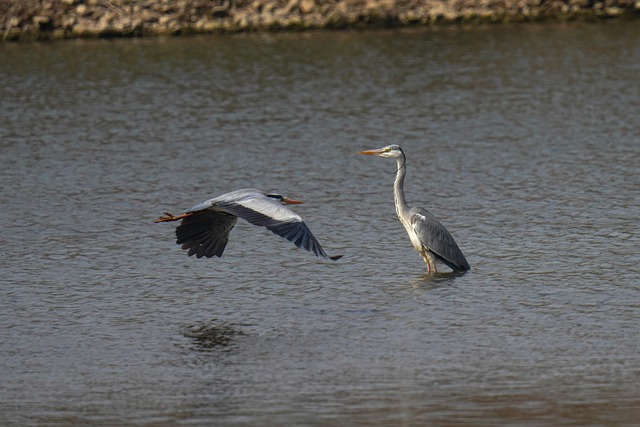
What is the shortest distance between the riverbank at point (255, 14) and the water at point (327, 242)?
3.37 meters

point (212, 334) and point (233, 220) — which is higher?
point (233, 220)

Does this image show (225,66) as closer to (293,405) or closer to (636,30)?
(636,30)

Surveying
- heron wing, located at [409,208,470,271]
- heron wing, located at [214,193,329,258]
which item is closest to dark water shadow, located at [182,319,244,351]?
heron wing, located at [214,193,329,258]

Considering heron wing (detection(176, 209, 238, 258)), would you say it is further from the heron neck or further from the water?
the heron neck

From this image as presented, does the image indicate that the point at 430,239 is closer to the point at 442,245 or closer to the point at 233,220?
the point at 442,245

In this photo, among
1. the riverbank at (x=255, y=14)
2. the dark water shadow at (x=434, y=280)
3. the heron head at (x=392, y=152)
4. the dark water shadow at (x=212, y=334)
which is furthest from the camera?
the riverbank at (x=255, y=14)

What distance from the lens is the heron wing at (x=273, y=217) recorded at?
32.1 ft

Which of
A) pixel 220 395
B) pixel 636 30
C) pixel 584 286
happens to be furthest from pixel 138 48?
pixel 220 395

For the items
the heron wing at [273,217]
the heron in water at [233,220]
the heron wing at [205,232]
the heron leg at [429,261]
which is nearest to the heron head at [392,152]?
the heron leg at [429,261]

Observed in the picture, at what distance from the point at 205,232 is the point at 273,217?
1.29 m

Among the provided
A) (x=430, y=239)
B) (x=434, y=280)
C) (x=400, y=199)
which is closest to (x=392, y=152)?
(x=400, y=199)

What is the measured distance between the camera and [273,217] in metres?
10.3

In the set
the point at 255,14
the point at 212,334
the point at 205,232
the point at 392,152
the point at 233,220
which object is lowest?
the point at 212,334

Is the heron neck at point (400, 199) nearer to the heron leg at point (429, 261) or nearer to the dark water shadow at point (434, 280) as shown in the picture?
the heron leg at point (429, 261)
